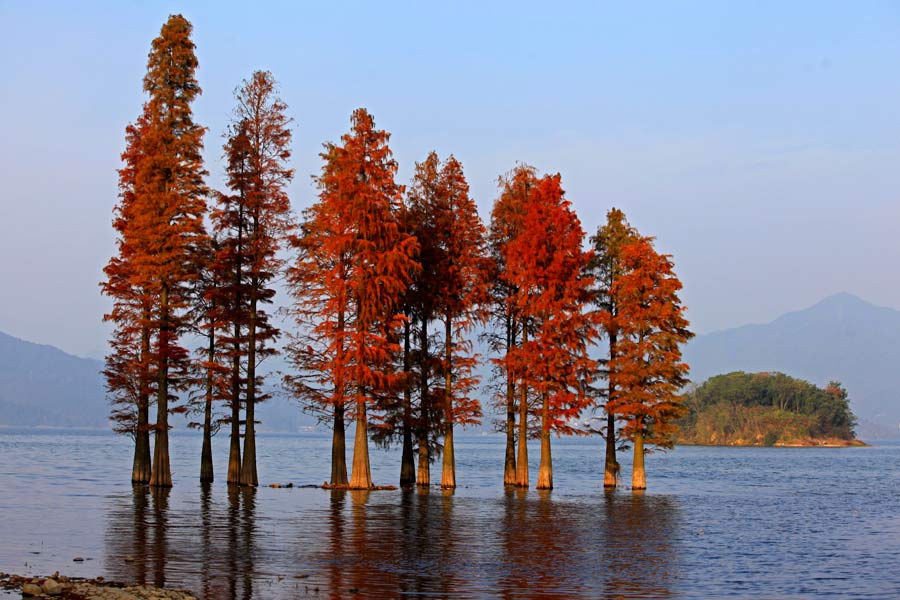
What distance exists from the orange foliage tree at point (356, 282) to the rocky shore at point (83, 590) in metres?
33.2

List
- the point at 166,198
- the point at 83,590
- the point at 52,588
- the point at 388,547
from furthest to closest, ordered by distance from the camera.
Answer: the point at 166,198 → the point at 388,547 → the point at 83,590 → the point at 52,588

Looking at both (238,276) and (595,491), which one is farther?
(595,491)

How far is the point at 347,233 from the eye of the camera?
191 feet

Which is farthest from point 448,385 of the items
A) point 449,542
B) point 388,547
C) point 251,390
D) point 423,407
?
point 388,547

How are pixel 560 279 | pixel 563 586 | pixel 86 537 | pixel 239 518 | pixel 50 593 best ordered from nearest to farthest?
pixel 50 593, pixel 563 586, pixel 86 537, pixel 239 518, pixel 560 279

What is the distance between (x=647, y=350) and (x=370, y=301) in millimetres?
17991

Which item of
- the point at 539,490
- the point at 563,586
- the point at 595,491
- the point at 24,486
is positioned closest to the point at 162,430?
the point at 24,486

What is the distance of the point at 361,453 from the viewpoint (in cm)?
5950

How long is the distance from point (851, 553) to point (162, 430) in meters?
35.4

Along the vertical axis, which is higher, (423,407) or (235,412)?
(423,407)

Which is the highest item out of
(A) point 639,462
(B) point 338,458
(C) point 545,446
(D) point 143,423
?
(D) point 143,423

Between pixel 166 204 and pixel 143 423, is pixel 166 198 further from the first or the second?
pixel 143 423

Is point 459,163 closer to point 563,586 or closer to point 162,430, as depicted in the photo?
point 162,430

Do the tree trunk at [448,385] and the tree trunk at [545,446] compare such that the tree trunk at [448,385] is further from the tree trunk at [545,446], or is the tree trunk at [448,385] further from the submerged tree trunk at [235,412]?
the submerged tree trunk at [235,412]
